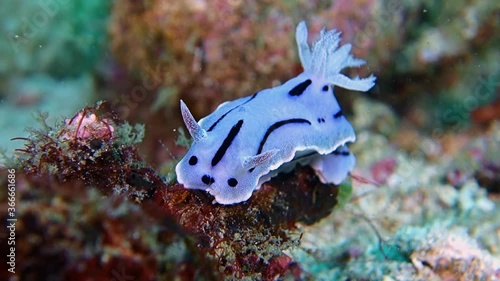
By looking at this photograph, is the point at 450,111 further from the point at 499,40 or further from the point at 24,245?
the point at 24,245

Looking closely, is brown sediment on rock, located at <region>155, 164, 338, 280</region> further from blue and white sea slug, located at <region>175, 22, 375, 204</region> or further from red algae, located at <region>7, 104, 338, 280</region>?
blue and white sea slug, located at <region>175, 22, 375, 204</region>

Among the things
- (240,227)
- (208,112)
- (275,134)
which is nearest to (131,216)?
(240,227)

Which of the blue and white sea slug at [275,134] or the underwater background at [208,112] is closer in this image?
the underwater background at [208,112]

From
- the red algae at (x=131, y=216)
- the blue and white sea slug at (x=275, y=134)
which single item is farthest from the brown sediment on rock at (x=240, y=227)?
the blue and white sea slug at (x=275, y=134)

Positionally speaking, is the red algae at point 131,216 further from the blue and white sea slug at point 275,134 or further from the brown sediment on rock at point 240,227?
the blue and white sea slug at point 275,134

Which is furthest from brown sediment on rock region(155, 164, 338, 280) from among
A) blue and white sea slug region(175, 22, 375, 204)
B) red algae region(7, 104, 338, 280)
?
blue and white sea slug region(175, 22, 375, 204)

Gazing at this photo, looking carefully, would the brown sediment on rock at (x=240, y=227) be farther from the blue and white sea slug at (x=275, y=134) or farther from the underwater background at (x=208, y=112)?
the blue and white sea slug at (x=275, y=134)
